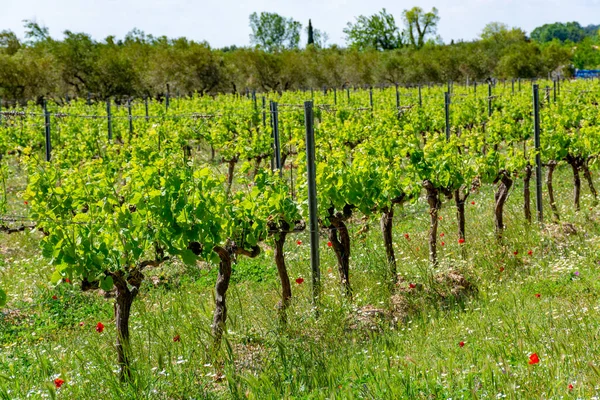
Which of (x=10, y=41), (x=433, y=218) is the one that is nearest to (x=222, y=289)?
(x=433, y=218)

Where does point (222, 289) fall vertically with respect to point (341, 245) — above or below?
below

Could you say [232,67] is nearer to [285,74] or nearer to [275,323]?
[285,74]

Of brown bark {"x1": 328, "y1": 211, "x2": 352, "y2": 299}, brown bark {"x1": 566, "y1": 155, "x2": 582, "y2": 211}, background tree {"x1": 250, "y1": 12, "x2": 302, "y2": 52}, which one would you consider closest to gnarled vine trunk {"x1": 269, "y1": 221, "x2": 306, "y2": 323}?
brown bark {"x1": 328, "y1": 211, "x2": 352, "y2": 299}

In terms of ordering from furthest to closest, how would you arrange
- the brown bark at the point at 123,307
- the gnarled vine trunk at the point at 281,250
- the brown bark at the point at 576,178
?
1. the brown bark at the point at 576,178
2. the gnarled vine trunk at the point at 281,250
3. the brown bark at the point at 123,307

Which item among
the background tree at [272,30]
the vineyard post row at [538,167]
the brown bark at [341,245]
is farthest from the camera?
the background tree at [272,30]

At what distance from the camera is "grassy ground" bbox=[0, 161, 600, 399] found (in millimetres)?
4738

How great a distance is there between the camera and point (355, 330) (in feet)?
20.2

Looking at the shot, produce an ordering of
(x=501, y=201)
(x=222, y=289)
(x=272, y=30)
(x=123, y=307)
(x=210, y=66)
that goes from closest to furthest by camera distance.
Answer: (x=123, y=307) < (x=222, y=289) < (x=501, y=201) < (x=210, y=66) < (x=272, y=30)

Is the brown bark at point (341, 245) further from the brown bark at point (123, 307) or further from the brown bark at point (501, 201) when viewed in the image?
the brown bark at point (501, 201)

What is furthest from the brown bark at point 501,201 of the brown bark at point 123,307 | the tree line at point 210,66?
the tree line at point 210,66

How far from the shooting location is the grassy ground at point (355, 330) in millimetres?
4738

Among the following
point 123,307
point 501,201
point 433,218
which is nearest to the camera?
point 123,307

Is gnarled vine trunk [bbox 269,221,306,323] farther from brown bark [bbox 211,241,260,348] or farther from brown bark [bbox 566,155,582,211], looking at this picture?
brown bark [bbox 566,155,582,211]

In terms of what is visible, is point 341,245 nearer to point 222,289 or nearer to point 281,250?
point 281,250
